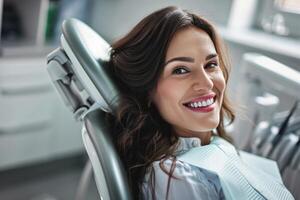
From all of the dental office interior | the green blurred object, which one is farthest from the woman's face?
the green blurred object

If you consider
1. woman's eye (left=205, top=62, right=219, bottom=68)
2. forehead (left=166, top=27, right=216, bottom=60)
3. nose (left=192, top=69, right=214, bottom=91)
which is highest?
forehead (left=166, top=27, right=216, bottom=60)

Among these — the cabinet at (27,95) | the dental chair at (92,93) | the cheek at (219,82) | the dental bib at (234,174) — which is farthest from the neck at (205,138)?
the cabinet at (27,95)

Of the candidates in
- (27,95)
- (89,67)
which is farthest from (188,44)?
(27,95)

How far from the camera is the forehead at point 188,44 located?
90cm

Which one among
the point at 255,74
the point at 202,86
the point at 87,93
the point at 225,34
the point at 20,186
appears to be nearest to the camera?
the point at 202,86

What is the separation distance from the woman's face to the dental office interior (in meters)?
0.71

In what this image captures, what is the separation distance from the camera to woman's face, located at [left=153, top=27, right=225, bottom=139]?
2.95ft

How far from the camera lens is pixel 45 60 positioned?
2053mm

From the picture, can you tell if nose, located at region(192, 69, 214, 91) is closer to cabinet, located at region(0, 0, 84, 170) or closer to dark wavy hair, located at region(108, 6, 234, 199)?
dark wavy hair, located at region(108, 6, 234, 199)

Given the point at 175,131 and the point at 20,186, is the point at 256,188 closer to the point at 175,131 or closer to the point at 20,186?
the point at 175,131

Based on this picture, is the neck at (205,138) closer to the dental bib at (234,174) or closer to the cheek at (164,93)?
the dental bib at (234,174)

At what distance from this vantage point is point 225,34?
1.88m

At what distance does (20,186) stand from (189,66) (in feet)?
5.06

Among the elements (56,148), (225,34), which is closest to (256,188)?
(225,34)
